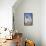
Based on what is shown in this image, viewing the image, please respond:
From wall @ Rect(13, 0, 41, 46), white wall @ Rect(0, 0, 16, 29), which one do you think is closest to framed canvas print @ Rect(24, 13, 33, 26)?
wall @ Rect(13, 0, 41, 46)

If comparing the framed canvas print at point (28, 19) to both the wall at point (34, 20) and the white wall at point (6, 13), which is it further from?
the white wall at point (6, 13)

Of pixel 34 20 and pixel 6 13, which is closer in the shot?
pixel 6 13

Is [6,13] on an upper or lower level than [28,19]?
upper

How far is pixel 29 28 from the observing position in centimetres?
517

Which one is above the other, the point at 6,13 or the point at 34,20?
the point at 6,13

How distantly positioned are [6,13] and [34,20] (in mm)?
1658

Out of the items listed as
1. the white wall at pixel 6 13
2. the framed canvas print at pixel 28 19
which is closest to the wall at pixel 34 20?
the framed canvas print at pixel 28 19

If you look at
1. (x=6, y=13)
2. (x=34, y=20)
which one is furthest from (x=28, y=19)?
(x=6, y=13)

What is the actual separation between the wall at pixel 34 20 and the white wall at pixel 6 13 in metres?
1.20

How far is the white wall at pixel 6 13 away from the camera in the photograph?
3.92m

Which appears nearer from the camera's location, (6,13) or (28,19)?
(6,13)

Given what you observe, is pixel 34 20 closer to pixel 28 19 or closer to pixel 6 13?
pixel 28 19

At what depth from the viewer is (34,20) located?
5.17 metres

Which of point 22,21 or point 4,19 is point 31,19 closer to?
point 22,21
